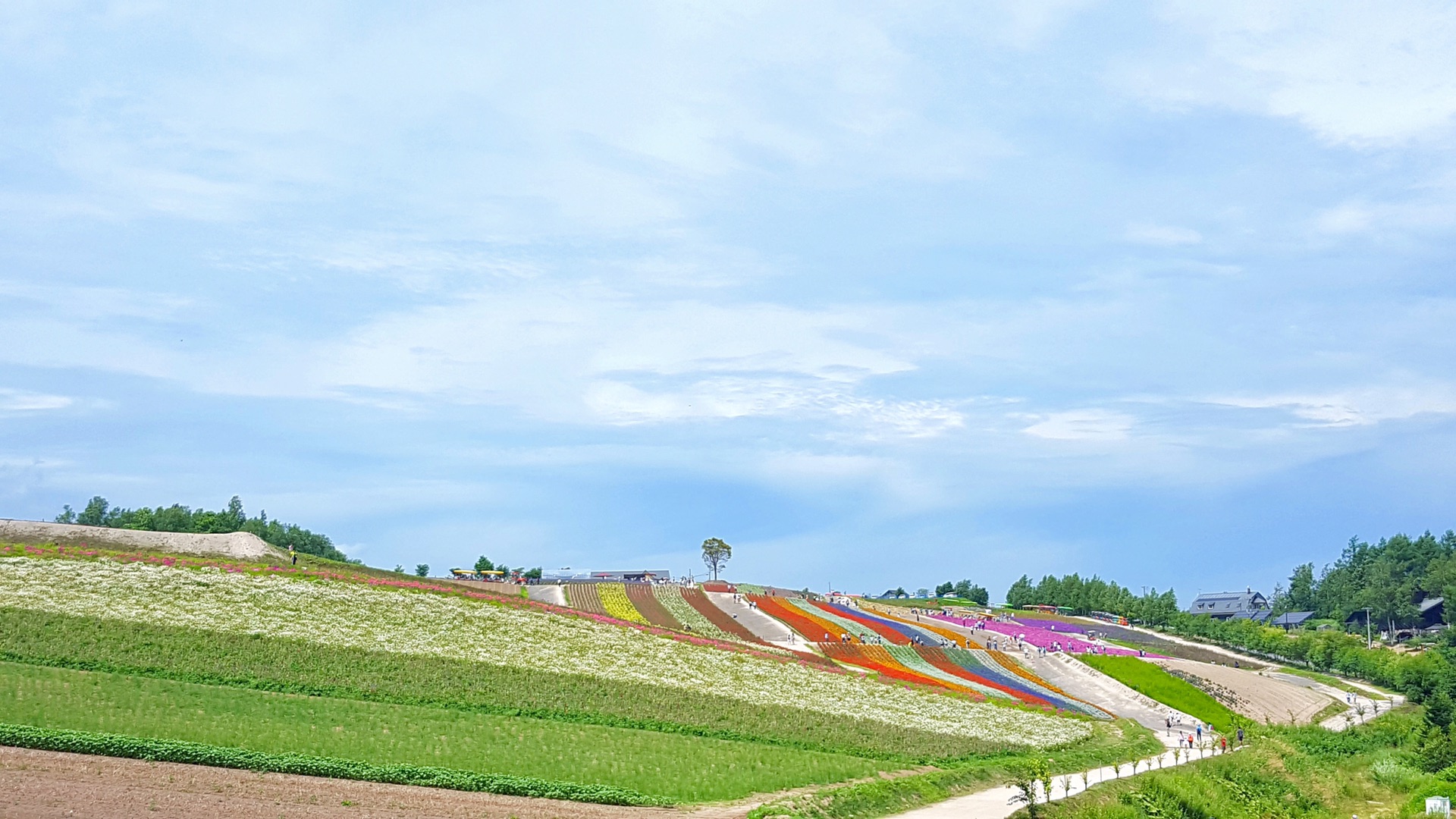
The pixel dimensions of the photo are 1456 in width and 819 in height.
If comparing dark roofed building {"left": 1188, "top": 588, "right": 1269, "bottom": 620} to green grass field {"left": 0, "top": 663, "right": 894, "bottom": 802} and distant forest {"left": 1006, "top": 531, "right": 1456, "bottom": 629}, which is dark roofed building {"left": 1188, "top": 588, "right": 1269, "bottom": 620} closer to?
distant forest {"left": 1006, "top": 531, "right": 1456, "bottom": 629}

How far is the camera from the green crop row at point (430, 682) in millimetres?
41469

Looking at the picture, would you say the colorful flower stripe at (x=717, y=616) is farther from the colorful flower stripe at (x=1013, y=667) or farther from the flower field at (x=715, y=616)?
the colorful flower stripe at (x=1013, y=667)

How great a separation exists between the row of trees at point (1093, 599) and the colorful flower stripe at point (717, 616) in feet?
188

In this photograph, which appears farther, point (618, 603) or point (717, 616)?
point (618, 603)

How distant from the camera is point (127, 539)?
65.2m

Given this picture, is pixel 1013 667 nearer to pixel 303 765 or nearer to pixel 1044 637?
pixel 1044 637

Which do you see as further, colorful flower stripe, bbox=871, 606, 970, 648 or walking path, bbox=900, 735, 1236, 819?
colorful flower stripe, bbox=871, 606, 970, 648

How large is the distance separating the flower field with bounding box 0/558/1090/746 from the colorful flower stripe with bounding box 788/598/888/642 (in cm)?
2023

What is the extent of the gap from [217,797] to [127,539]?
44700 millimetres

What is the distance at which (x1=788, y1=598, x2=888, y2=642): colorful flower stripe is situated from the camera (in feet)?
256

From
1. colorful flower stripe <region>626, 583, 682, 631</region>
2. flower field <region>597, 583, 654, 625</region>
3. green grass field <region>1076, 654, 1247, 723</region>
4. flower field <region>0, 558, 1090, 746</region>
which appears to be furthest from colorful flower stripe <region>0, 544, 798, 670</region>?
green grass field <region>1076, 654, 1247, 723</region>

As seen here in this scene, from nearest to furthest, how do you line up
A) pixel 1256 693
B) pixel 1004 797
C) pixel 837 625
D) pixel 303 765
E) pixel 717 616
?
pixel 303 765
pixel 1004 797
pixel 1256 693
pixel 717 616
pixel 837 625

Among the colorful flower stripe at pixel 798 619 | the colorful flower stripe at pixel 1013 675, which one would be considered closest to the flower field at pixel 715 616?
the colorful flower stripe at pixel 798 619

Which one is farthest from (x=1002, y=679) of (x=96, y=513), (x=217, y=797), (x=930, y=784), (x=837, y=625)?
(x=96, y=513)
